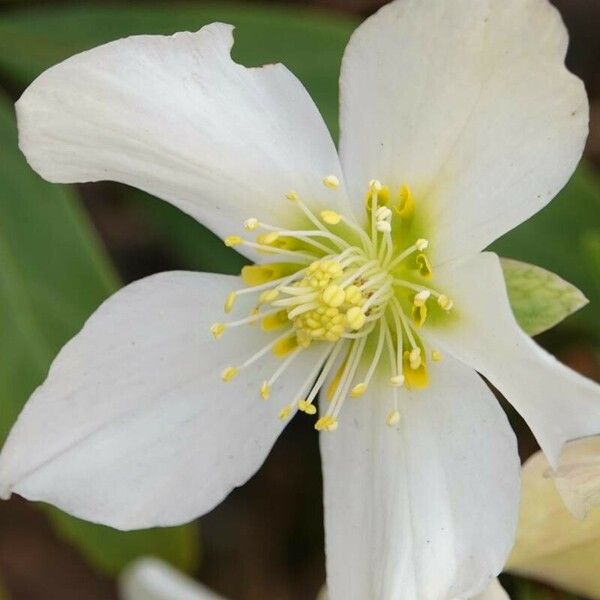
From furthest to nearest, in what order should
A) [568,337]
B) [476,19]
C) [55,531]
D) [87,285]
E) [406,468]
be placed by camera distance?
[55,531] → [568,337] → [87,285] → [406,468] → [476,19]

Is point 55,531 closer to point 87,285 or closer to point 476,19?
point 87,285

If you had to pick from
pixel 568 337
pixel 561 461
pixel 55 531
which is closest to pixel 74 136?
pixel 561 461

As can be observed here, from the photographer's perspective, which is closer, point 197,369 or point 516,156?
point 516,156

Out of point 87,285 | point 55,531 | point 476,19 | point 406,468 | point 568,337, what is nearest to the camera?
point 476,19

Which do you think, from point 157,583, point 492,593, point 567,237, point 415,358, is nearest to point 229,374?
point 415,358

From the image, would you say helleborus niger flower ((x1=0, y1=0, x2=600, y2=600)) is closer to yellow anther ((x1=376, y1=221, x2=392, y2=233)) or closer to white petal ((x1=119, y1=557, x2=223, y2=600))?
yellow anther ((x1=376, y1=221, x2=392, y2=233))
